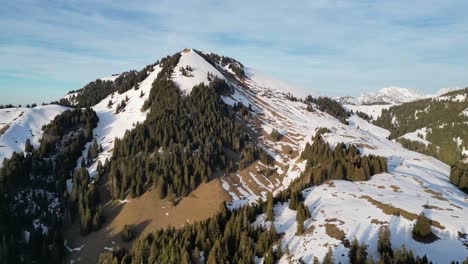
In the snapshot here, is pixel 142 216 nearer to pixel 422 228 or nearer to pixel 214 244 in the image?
pixel 214 244

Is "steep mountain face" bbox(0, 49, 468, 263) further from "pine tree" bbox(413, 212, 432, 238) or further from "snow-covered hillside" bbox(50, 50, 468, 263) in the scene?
"pine tree" bbox(413, 212, 432, 238)

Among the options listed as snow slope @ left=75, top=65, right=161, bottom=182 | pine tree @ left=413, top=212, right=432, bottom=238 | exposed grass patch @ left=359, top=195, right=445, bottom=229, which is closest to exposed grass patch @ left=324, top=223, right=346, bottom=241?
pine tree @ left=413, top=212, right=432, bottom=238

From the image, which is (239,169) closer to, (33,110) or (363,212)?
(363,212)

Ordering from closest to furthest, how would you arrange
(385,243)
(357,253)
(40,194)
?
1. (357,253)
2. (385,243)
3. (40,194)

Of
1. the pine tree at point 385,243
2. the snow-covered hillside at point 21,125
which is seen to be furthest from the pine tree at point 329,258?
the snow-covered hillside at point 21,125

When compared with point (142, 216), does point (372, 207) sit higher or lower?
higher

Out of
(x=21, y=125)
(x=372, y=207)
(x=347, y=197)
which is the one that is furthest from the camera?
(x=21, y=125)

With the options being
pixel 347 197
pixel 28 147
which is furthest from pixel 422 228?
pixel 28 147
